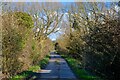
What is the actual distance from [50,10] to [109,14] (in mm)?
36973

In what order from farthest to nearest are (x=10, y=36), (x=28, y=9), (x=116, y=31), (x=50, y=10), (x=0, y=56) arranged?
(x=50, y=10) < (x=28, y=9) < (x=10, y=36) < (x=0, y=56) < (x=116, y=31)

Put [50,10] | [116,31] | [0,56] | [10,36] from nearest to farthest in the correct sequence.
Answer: [116,31]
[0,56]
[10,36]
[50,10]

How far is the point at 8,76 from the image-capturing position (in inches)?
597

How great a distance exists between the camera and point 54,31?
49.6 meters

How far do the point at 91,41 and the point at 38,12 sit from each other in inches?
1384

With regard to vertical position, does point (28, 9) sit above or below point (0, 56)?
above

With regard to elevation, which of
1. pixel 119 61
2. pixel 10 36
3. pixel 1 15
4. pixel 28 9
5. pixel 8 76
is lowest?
pixel 8 76

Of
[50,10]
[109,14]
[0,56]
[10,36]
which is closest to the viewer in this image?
[109,14]

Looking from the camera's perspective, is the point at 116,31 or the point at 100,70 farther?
the point at 100,70

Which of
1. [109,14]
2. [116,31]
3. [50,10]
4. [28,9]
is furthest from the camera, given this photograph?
[50,10]

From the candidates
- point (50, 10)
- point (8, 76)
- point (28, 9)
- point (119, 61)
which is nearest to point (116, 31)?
point (119, 61)

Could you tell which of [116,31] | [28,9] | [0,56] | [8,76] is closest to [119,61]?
[116,31]

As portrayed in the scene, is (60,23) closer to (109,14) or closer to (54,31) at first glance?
(54,31)

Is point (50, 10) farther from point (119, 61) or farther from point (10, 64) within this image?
point (119, 61)
